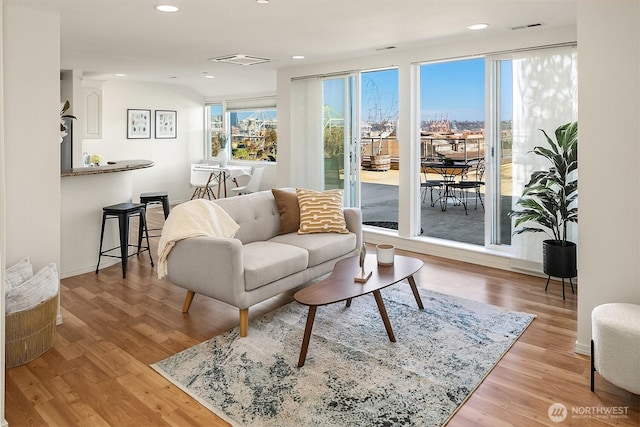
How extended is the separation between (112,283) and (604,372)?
3.84 metres

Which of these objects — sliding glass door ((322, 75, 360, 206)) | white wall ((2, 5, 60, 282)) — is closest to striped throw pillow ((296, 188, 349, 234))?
sliding glass door ((322, 75, 360, 206))

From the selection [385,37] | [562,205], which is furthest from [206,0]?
[562,205]

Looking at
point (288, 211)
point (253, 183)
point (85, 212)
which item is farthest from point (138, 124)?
point (288, 211)

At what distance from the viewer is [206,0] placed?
324cm

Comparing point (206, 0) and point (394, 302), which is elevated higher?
point (206, 0)

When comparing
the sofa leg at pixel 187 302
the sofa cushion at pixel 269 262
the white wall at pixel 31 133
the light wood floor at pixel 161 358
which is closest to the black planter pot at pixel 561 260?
the light wood floor at pixel 161 358

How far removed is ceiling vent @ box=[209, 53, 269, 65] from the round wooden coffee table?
302 cm

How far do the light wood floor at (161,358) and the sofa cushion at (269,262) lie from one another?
1.30ft

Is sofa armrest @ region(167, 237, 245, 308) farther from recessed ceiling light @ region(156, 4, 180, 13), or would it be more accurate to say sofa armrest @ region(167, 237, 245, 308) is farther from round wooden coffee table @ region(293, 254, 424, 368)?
recessed ceiling light @ region(156, 4, 180, 13)

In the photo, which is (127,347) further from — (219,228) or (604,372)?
(604,372)

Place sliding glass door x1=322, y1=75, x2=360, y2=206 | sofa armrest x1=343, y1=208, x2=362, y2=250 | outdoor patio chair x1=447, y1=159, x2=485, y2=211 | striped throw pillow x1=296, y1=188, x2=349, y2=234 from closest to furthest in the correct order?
striped throw pillow x1=296, y1=188, x2=349, y2=234, sofa armrest x1=343, y1=208, x2=362, y2=250, sliding glass door x1=322, y1=75, x2=360, y2=206, outdoor patio chair x1=447, y1=159, x2=485, y2=211

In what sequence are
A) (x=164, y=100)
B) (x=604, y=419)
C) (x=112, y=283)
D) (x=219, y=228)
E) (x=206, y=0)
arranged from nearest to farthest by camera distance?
(x=604, y=419), (x=206, y=0), (x=219, y=228), (x=112, y=283), (x=164, y=100)

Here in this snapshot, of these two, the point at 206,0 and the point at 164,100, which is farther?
the point at 164,100

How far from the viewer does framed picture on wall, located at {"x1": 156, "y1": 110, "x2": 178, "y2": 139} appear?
878 cm
